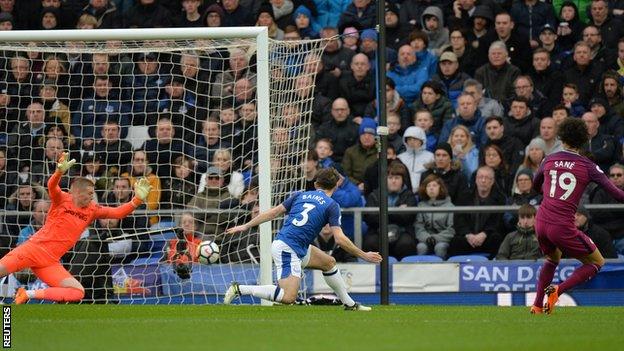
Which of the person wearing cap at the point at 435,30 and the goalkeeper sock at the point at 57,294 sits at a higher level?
the person wearing cap at the point at 435,30

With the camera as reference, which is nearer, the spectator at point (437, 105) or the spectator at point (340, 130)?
the spectator at point (340, 130)

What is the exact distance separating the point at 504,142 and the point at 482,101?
90 cm

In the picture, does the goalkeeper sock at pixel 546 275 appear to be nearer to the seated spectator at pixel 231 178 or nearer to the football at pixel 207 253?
the football at pixel 207 253

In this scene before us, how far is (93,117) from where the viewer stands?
17172 mm

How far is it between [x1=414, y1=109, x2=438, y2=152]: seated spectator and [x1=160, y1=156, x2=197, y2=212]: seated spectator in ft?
10.5

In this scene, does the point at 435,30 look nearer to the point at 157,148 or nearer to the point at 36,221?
the point at 157,148

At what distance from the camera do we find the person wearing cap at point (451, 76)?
1852 centimetres

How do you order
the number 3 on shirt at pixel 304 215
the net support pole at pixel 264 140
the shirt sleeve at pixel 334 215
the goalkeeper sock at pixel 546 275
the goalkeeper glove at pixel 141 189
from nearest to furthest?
the goalkeeper sock at pixel 546 275
the shirt sleeve at pixel 334 215
the number 3 on shirt at pixel 304 215
the goalkeeper glove at pixel 141 189
the net support pole at pixel 264 140

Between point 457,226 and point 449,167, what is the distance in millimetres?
838

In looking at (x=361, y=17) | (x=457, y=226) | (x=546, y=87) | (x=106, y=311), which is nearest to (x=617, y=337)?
(x=106, y=311)

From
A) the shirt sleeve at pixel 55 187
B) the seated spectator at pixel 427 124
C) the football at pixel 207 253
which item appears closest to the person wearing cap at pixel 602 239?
the seated spectator at pixel 427 124

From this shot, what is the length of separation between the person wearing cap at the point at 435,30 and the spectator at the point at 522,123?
1.99 meters

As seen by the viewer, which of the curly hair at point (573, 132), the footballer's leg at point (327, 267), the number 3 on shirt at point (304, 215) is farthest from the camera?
the footballer's leg at point (327, 267)

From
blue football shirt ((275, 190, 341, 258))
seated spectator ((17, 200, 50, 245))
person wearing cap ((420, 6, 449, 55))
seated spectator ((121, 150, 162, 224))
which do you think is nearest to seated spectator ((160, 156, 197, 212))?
seated spectator ((121, 150, 162, 224))
